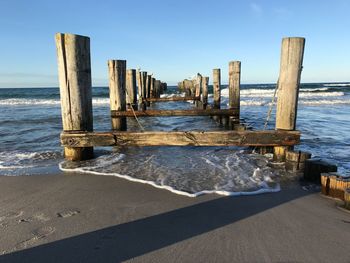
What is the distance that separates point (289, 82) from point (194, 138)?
6.15 ft

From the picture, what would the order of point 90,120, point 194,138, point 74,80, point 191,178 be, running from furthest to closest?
point 90,120
point 74,80
point 194,138
point 191,178

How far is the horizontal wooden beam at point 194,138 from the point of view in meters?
5.10

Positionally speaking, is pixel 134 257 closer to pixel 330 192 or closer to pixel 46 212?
pixel 46 212

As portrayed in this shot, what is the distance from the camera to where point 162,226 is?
299 cm

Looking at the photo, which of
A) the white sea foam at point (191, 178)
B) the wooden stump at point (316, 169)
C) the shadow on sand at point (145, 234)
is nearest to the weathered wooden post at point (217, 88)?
the white sea foam at point (191, 178)

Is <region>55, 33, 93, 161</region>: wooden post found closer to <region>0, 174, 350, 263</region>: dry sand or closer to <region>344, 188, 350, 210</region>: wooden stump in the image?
<region>0, 174, 350, 263</region>: dry sand

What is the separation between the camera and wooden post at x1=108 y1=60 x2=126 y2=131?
7.87 metres

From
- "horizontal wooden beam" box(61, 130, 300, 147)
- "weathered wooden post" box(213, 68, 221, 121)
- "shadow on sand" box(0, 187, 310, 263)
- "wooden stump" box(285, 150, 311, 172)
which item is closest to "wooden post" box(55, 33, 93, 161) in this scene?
"horizontal wooden beam" box(61, 130, 300, 147)

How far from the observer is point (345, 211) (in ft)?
11.1

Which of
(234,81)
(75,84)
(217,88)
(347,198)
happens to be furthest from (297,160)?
(217,88)

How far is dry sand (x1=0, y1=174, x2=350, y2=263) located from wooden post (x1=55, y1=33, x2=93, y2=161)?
4.97ft

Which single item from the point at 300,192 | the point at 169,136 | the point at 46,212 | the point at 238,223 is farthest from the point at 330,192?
the point at 46,212

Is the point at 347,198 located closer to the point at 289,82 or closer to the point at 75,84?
the point at 289,82

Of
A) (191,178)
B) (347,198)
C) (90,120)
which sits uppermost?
(90,120)
